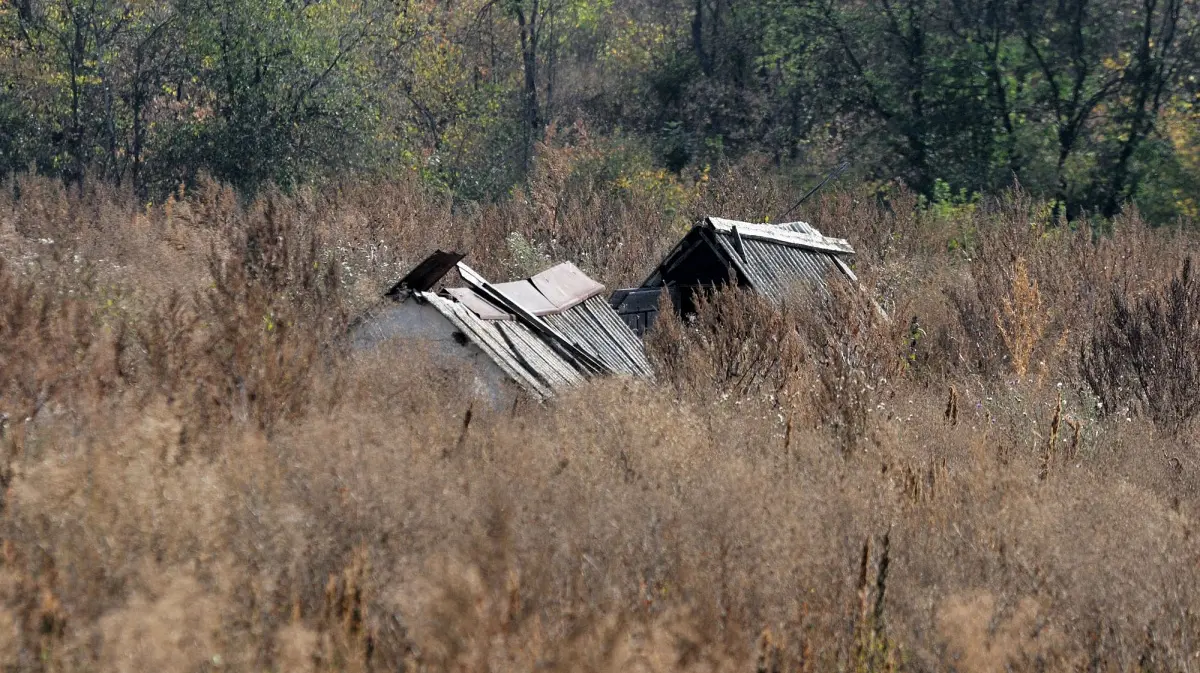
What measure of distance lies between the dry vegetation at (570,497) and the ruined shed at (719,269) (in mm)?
1517

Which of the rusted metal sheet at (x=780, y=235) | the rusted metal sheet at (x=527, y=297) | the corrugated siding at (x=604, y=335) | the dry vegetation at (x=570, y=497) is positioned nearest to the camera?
the dry vegetation at (x=570, y=497)

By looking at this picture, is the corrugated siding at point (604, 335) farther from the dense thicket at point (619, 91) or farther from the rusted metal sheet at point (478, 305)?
the dense thicket at point (619, 91)

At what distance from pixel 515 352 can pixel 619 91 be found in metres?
22.0

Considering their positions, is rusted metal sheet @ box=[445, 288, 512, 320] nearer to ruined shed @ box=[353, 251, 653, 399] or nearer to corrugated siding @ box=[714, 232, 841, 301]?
ruined shed @ box=[353, 251, 653, 399]

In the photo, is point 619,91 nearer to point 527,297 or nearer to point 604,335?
point 604,335

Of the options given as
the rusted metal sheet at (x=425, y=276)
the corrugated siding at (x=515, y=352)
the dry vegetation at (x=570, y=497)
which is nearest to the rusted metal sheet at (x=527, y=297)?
the corrugated siding at (x=515, y=352)

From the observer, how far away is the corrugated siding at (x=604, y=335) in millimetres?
11359

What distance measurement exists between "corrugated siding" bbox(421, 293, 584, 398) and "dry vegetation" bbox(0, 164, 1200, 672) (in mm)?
416

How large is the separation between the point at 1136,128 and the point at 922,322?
12.0m

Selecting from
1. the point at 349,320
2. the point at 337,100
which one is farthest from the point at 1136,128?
the point at 349,320

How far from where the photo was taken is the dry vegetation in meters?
4.75

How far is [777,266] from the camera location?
47.0ft

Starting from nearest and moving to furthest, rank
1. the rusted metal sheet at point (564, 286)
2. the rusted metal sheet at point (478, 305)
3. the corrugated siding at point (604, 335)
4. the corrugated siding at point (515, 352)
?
the corrugated siding at point (515, 352), the rusted metal sheet at point (478, 305), the corrugated siding at point (604, 335), the rusted metal sheet at point (564, 286)

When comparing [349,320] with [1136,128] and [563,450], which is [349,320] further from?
[1136,128]
